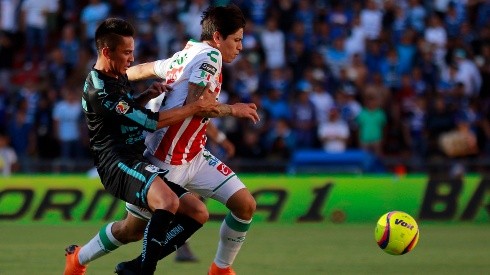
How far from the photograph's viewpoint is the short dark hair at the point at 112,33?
337 inches

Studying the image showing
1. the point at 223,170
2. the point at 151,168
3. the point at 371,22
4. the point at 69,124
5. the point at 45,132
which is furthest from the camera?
the point at 371,22

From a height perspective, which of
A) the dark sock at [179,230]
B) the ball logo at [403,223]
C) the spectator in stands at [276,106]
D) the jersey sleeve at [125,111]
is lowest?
the spectator in stands at [276,106]

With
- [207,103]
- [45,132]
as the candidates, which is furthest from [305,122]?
[207,103]

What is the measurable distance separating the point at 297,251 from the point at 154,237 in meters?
5.03

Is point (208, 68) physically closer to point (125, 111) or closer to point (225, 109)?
point (225, 109)

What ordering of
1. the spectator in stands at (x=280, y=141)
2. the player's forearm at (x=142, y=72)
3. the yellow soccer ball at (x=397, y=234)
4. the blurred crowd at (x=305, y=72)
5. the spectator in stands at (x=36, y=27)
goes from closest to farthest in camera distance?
the player's forearm at (x=142, y=72), the yellow soccer ball at (x=397, y=234), the spectator in stands at (x=280, y=141), the blurred crowd at (x=305, y=72), the spectator in stands at (x=36, y=27)

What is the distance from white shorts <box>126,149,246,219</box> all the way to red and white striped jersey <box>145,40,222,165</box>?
6 cm

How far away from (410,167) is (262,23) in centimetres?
484

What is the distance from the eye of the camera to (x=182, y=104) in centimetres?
903

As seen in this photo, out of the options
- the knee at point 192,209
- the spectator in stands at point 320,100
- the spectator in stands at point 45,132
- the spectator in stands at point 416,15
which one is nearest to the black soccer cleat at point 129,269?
the knee at point 192,209

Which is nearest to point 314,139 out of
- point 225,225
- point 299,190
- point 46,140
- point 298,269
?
point 299,190

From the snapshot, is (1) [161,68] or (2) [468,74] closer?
(1) [161,68]

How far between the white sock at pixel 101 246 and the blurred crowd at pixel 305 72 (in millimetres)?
9827

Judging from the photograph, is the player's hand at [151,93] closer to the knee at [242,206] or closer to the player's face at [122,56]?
the player's face at [122,56]
